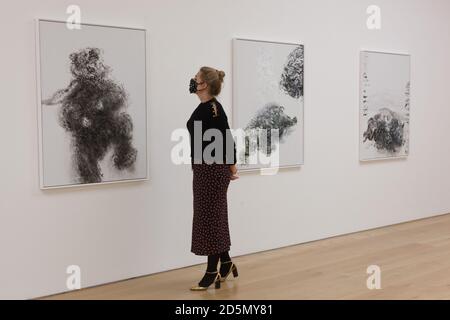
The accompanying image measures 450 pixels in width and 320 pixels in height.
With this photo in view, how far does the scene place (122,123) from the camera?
17.3ft

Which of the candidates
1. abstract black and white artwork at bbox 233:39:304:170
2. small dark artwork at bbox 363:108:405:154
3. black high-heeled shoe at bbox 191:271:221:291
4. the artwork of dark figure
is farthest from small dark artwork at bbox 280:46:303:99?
black high-heeled shoe at bbox 191:271:221:291

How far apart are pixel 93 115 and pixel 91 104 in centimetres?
9

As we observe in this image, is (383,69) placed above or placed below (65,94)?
above

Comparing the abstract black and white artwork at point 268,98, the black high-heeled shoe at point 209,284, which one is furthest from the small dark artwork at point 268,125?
the black high-heeled shoe at point 209,284

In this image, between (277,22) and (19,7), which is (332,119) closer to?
(277,22)

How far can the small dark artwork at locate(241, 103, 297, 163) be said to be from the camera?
6.27 metres

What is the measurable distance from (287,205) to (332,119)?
1212 mm

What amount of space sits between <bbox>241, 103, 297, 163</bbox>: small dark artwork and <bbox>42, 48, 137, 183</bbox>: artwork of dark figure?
4.73ft

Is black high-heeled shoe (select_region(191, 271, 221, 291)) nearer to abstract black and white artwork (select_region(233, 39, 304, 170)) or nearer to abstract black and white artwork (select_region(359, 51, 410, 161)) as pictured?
abstract black and white artwork (select_region(233, 39, 304, 170))

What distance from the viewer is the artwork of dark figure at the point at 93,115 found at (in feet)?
16.1

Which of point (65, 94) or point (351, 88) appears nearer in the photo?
point (65, 94)

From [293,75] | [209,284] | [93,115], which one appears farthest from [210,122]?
[293,75]


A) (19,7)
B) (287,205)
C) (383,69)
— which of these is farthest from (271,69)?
(19,7)

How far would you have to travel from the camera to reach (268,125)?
641 centimetres
